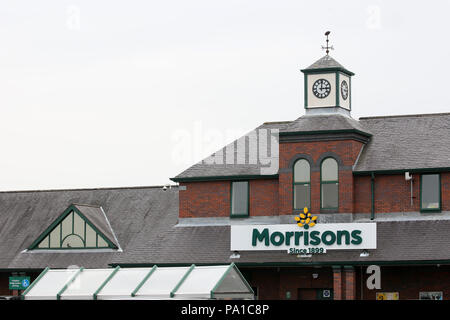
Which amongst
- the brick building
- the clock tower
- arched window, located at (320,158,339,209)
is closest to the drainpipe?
the brick building

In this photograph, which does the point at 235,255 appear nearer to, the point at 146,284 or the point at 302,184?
the point at 302,184

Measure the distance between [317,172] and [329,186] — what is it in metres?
0.72

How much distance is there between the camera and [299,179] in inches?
1372

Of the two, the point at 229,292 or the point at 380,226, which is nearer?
the point at 229,292

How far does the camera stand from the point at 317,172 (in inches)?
1353

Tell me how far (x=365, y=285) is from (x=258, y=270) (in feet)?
14.3

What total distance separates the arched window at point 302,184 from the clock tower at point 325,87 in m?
2.70

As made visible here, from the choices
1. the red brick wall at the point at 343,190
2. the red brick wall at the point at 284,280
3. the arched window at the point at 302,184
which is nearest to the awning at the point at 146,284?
the red brick wall at the point at 284,280

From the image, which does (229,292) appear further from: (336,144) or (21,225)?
(21,225)

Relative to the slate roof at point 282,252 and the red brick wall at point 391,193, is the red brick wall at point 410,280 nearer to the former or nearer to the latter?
the slate roof at point 282,252

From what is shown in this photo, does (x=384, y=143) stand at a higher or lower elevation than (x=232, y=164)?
higher

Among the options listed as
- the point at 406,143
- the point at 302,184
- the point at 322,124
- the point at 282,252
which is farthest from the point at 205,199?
the point at 406,143

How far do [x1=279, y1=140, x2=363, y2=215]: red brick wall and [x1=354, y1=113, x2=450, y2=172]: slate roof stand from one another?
0.57 metres
